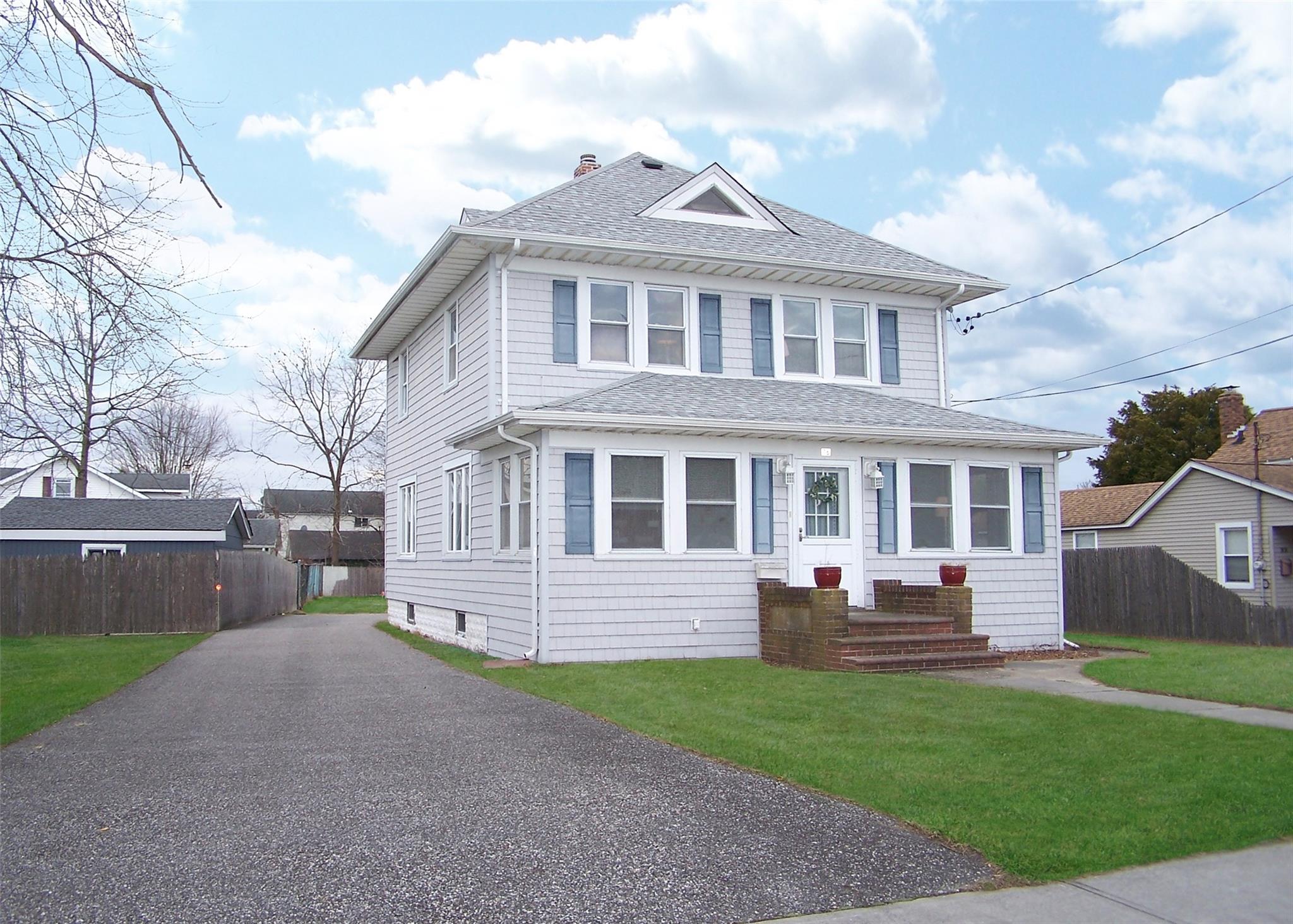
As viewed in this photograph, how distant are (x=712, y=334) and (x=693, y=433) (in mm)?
2695

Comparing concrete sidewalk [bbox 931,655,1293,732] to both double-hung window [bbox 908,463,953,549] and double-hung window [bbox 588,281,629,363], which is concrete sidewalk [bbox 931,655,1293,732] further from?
double-hung window [bbox 588,281,629,363]

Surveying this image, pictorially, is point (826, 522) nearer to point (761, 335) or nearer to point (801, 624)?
point (801, 624)

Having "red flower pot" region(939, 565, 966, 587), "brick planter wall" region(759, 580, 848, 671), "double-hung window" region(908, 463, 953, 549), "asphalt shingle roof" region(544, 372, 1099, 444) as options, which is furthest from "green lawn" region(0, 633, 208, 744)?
"double-hung window" region(908, 463, 953, 549)

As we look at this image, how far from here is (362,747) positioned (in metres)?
8.44

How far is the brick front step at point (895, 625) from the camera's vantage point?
13.7 meters

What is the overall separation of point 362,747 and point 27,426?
361cm

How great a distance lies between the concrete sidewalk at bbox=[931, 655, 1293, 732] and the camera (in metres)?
9.38

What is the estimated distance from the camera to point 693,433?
1440 centimetres

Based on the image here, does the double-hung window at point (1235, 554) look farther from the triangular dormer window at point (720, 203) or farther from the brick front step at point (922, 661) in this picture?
the triangular dormer window at point (720, 203)

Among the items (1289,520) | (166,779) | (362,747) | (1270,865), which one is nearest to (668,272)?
(362,747)

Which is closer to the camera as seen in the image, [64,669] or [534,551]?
[534,551]

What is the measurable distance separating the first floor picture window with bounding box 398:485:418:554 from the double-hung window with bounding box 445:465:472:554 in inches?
110

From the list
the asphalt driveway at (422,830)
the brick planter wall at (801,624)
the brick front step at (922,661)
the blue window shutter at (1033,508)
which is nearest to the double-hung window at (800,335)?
the blue window shutter at (1033,508)

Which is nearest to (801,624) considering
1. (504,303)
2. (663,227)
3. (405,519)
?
(504,303)
